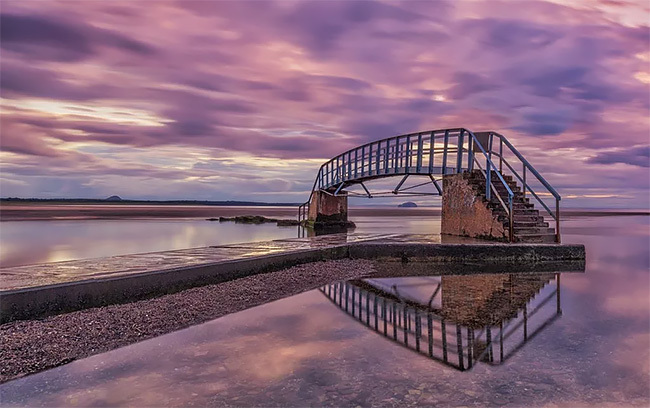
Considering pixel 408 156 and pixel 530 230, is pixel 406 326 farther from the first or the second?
pixel 408 156

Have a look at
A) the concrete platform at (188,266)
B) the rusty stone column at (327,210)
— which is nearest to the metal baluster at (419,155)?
the concrete platform at (188,266)

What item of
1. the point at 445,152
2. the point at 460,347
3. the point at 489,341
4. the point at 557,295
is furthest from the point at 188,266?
the point at 445,152

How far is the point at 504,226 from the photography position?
34.8 ft

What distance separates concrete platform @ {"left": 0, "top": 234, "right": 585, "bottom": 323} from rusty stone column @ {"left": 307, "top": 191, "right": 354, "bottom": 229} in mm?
13389

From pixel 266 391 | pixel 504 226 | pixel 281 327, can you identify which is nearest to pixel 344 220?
pixel 504 226

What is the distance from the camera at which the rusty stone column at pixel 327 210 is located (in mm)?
23125

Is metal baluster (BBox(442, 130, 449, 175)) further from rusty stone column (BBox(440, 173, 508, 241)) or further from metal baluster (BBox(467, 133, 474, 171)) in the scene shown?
metal baluster (BBox(467, 133, 474, 171))

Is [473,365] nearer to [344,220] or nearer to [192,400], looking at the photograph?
[192,400]

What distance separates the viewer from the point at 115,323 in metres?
4.30

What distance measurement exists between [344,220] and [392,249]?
14.8 m

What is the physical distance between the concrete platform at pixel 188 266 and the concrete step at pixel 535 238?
82 centimetres

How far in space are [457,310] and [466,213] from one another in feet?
24.0

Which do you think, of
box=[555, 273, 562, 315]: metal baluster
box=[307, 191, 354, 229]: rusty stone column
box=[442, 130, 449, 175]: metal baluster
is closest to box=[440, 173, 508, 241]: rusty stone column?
box=[442, 130, 449, 175]: metal baluster

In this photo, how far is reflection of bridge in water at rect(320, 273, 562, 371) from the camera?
388 cm
